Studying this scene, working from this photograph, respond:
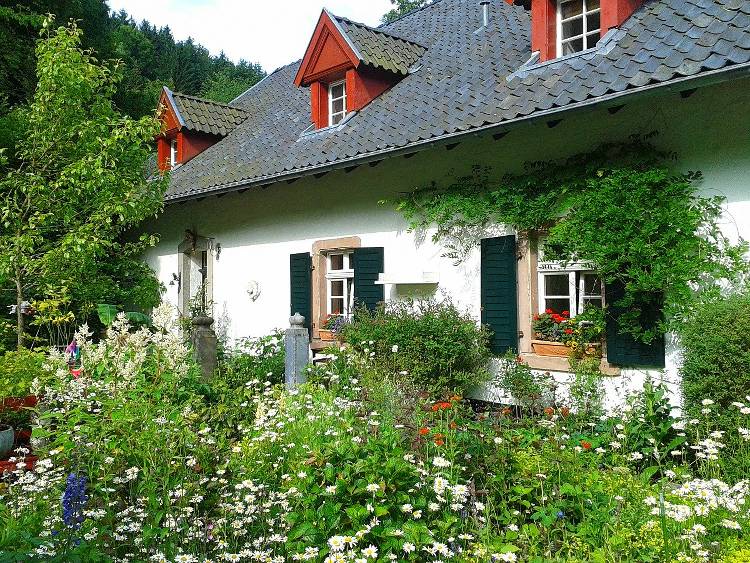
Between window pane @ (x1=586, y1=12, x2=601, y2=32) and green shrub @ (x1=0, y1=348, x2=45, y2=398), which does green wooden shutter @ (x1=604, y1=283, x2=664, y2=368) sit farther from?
green shrub @ (x1=0, y1=348, x2=45, y2=398)

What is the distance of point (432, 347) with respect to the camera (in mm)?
6402

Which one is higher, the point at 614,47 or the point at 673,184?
the point at 614,47

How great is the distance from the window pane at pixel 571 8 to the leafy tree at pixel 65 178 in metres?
5.81

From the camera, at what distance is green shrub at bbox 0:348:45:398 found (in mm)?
5445

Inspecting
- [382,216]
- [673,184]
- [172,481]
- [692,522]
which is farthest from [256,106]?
[692,522]

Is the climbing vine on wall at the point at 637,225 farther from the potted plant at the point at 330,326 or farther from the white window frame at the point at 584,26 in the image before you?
the potted plant at the point at 330,326

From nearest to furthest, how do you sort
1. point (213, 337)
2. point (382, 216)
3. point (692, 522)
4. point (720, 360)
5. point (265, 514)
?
1. point (692, 522)
2. point (265, 514)
3. point (720, 360)
4. point (213, 337)
5. point (382, 216)

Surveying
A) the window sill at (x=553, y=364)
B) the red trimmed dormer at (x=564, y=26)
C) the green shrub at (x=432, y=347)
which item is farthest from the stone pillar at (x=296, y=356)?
the red trimmed dormer at (x=564, y=26)

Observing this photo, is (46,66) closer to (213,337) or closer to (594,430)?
(213,337)

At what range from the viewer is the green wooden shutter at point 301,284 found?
921cm

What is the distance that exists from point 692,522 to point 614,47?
4961 mm

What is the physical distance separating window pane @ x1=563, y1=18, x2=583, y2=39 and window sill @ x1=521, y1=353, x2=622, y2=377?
12.2ft

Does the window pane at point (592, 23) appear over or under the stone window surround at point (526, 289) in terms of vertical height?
over

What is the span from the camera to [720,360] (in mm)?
4637
